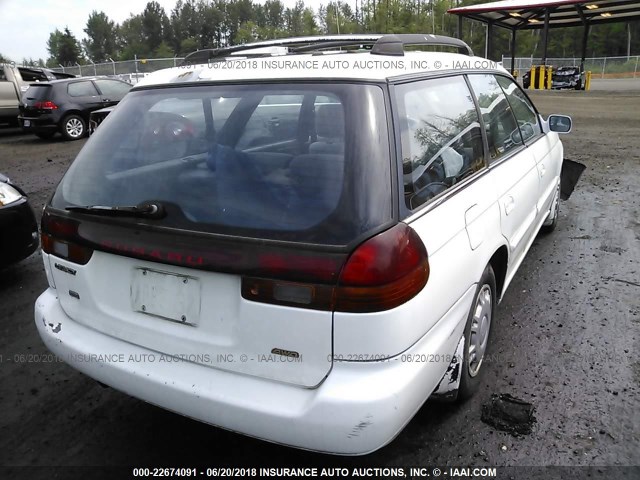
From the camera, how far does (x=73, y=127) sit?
13242mm

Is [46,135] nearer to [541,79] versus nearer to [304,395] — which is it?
[304,395]

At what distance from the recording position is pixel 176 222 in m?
1.93

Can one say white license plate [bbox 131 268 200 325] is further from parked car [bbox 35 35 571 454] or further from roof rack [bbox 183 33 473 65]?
roof rack [bbox 183 33 473 65]

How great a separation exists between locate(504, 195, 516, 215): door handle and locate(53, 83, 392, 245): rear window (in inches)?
50.0

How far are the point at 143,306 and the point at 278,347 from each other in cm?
62

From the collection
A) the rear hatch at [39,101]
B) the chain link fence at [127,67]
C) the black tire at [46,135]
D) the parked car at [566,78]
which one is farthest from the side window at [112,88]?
the parked car at [566,78]

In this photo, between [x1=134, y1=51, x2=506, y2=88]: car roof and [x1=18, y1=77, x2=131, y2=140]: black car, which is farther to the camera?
[x1=18, y1=77, x2=131, y2=140]: black car

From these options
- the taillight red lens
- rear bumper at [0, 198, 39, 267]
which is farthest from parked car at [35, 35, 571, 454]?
rear bumper at [0, 198, 39, 267]

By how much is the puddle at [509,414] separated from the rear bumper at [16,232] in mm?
3667

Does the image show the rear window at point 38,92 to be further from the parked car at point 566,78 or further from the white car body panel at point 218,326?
the parked car at point 566,78

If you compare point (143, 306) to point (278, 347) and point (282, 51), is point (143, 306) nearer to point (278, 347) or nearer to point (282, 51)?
point (278, 347)

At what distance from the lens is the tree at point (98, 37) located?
113 metres

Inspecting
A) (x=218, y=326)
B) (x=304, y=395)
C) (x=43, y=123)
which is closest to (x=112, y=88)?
(x=43, y=123)

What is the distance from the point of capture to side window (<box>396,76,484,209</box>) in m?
2.03
